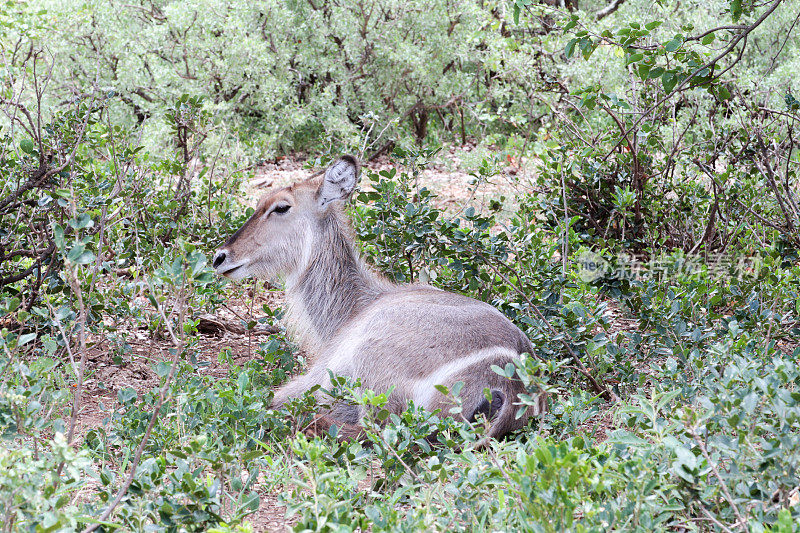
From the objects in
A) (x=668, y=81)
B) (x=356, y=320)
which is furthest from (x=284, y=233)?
(x=668, y=81)

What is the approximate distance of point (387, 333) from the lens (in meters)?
3.68

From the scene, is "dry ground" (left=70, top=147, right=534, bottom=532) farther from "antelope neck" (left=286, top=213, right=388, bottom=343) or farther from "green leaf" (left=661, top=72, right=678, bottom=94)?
"green leaf" (left=661, top=72, right=678, bottom=94)

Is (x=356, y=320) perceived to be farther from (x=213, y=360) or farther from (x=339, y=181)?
(x=213, y=360)

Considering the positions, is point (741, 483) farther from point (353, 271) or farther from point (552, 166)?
point (552, 166)

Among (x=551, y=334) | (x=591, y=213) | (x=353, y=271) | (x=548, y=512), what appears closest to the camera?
(x=548, y=512)

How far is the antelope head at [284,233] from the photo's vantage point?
4555 mm

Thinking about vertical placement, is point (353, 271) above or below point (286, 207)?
below

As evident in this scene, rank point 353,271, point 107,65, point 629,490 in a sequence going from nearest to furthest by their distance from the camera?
point 629,490 → point 353,271 → point 107,65

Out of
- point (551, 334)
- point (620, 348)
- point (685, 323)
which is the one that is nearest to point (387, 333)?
point (551, 334)

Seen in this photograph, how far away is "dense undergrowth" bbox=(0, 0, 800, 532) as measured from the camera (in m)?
2.25

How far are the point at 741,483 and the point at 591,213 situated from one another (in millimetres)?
3488

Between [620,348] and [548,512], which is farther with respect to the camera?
[620,348]

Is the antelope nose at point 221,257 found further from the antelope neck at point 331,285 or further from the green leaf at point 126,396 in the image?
the green leaf at point 126,396

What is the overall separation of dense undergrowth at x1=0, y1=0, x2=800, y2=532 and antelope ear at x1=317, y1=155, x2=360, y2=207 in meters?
0.16
